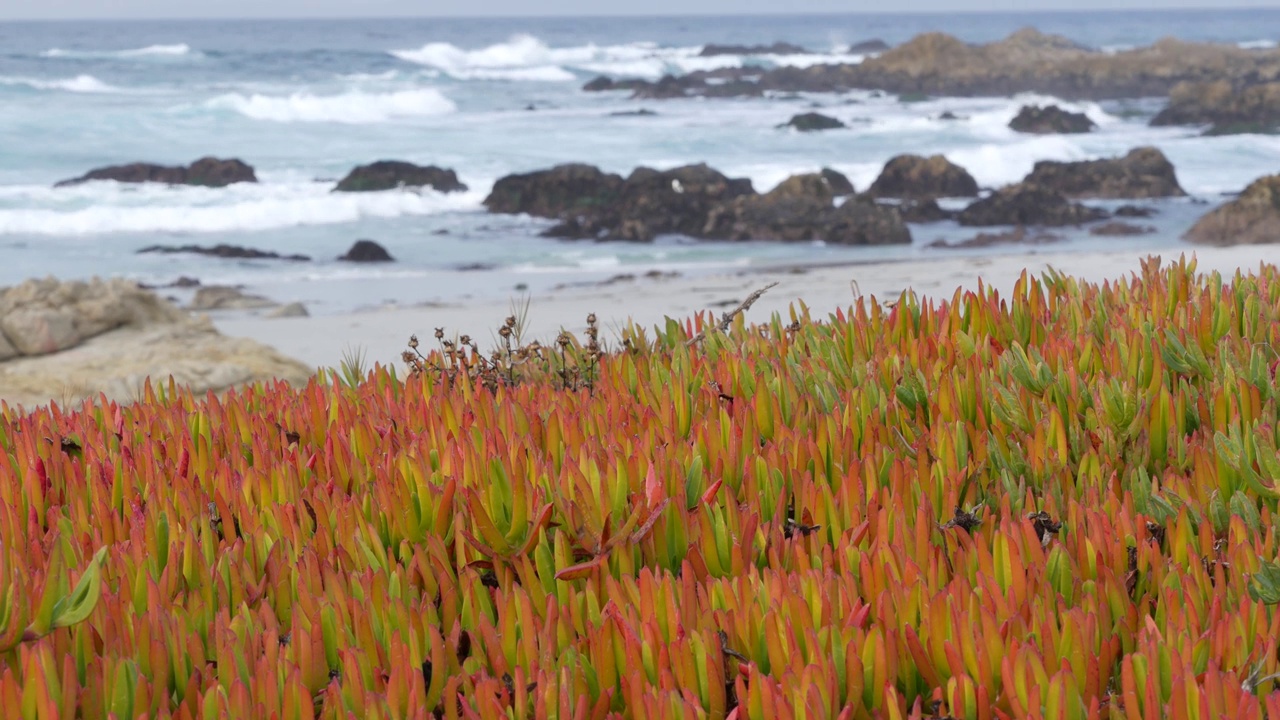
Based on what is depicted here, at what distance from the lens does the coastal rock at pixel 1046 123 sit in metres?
38.4

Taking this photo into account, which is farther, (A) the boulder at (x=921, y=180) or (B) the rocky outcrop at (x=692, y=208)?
(A) the boulder at (x=921, y=180)

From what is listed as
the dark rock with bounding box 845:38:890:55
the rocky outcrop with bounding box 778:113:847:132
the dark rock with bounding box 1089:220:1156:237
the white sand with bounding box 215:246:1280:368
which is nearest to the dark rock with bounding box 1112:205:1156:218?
the dark rock with bounding box 1089:220:1156:237

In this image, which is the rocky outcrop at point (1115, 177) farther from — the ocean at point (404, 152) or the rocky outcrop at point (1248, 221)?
the rocky outcrop at point (1248, 221)

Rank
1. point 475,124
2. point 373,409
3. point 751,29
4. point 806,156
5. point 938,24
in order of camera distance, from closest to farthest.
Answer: point 373,409 < point 806,156 < point 475,124 < point 751,29 < point 938,24

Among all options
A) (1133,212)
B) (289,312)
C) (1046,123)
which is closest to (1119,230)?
(1133,212)

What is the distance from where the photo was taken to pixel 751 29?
122500mm

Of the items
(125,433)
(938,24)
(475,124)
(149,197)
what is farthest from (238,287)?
(938,24)

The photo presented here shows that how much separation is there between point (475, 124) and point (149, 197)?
16425mm

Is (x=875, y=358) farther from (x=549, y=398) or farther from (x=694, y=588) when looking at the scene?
(x=694, y=588)

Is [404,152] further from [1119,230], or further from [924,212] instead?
[1119,230]

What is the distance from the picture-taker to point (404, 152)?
110 feet

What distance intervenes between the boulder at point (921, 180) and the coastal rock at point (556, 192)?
5745 mm

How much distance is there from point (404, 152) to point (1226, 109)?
2589cm

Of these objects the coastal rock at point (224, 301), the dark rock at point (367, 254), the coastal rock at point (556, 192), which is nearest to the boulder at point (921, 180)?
the coastal rock at point (556, 192)
